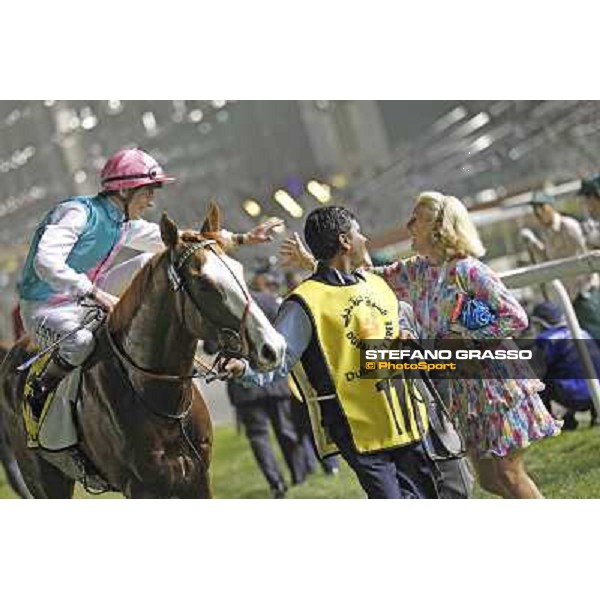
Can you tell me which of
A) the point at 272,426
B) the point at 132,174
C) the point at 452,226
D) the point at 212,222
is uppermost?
the point at 132,174

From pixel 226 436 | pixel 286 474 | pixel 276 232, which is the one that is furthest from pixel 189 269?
pixel 286 474

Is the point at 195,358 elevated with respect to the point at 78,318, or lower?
lower

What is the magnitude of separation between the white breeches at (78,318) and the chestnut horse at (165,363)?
0.05 metres

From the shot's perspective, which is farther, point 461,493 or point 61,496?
point 61,496

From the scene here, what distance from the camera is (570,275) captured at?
5.79 metres

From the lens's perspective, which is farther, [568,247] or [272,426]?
[272,426]

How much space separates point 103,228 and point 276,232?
716mm

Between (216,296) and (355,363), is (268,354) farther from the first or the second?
(355,363)

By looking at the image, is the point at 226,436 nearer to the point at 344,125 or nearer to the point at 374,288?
the point at 374,288

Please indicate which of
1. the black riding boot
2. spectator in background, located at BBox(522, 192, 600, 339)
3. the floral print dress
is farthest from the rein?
spectator in background, located at BBox(522, 192, 600, 339)

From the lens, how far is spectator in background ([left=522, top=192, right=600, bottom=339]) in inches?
227

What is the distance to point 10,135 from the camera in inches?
239

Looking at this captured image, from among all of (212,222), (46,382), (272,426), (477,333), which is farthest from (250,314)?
(272,426)

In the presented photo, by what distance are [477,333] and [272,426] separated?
55.6 inches
